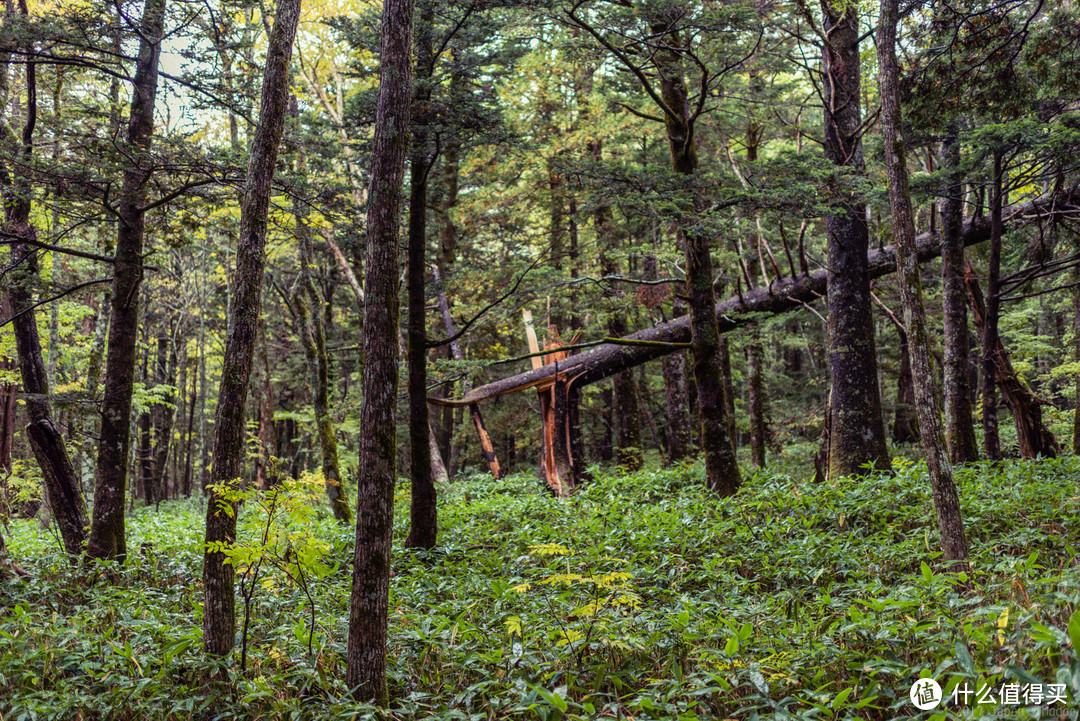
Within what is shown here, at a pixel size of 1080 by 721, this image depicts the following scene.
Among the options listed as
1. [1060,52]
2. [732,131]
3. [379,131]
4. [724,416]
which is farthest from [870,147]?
[379,131]

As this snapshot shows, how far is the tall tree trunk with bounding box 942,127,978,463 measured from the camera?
9688mm

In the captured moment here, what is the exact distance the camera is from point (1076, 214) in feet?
32.5

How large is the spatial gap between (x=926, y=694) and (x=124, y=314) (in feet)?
31.6

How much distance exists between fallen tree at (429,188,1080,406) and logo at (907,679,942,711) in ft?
21.2

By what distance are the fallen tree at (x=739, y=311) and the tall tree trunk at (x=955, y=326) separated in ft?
2.42

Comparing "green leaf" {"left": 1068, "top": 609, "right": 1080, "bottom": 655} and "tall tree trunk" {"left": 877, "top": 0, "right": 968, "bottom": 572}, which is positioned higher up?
"tall tree trunk" {"left": 877, "top": 0, "right": 968, "bottom": 572}

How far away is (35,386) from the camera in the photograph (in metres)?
8.91

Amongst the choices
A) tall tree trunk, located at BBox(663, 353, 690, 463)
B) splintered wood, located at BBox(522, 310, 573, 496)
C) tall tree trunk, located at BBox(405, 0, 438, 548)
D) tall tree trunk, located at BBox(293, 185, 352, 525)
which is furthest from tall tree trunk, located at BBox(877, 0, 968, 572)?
tall tree trunk, located at BBox(663, 353, 690, 463)

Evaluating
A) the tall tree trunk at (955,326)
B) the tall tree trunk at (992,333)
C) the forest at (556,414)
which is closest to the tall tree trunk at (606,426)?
the forest at (556,414)

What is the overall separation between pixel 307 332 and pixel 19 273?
15.2 feet

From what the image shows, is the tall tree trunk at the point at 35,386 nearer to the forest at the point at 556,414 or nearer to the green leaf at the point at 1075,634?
Result: the forest at the point at 556,414

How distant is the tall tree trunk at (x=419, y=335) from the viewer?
873cm

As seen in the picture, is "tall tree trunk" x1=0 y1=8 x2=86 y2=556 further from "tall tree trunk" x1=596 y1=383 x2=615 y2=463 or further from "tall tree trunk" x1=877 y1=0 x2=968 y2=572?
"tall tree trunk" x1=596 y1=383 x2=615 y2=463

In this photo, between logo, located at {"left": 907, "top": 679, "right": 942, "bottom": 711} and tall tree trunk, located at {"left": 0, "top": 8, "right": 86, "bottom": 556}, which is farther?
tall tree trunk, located at {"left": 0, "top": 8, "right": 86, "bottom": 556}
